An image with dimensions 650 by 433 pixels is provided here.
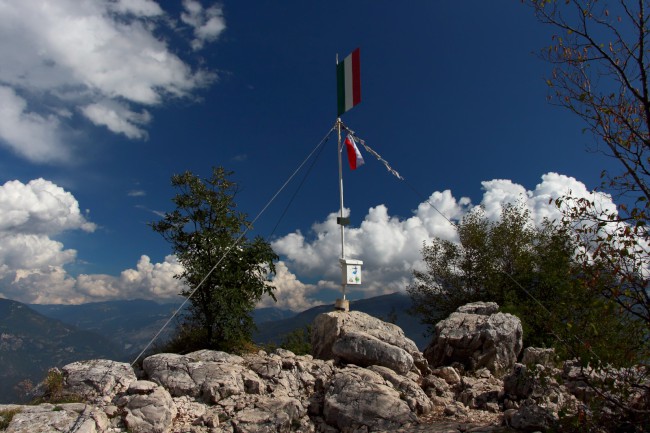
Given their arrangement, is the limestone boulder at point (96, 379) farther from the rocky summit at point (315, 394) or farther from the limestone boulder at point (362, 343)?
the limestone boulder at point (362, 343)

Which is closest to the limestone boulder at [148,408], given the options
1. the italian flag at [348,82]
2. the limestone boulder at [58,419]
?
the limestone boulder at [58,419]

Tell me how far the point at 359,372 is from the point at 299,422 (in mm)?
2661

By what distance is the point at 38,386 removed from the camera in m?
12.1

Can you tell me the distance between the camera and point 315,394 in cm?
1268

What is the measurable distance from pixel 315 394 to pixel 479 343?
24.3 feet

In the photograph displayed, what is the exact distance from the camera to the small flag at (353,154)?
17938 mm

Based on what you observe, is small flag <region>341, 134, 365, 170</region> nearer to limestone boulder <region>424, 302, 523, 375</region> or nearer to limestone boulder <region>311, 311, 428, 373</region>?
limestone boulder <region>311, 311, 428, 373</region>

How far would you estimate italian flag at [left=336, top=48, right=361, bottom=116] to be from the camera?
17.5 metres

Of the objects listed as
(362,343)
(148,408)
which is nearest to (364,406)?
(362,343)

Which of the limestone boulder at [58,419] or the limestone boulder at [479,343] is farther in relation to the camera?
the limestone boulder at [479,343]

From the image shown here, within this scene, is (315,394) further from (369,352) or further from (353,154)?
(353,154)

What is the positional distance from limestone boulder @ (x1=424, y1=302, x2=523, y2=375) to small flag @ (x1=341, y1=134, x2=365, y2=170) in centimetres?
772

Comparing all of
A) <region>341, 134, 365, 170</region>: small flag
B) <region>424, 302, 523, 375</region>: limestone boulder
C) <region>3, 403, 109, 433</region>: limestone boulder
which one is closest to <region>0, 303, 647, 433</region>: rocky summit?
<region>3, 403, 109, 433</region>: limestone boulder

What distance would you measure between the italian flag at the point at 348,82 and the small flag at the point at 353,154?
127 centimetres
